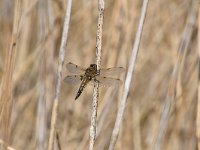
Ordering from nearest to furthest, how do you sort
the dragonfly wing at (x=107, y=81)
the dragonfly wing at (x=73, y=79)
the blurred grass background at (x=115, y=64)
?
the dragonfly wing at (x=107, y=81)
the dragonfly wing at (x=73, y=79)
the blurred grass background at (x=115, y=64)

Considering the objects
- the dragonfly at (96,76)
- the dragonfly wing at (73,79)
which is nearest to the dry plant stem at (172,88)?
the dragonfly at (96,76)

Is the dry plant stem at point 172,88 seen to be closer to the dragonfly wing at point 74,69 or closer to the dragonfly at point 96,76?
the dragonfly at point 96,76

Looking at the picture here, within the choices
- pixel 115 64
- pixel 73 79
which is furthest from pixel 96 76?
pixel 115 64

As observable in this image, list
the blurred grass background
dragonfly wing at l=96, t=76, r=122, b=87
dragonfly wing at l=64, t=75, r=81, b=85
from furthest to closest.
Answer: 1. the blurred grass background
2. dragonfly wing at l=64, t=75, r=81, b=85
3. dragonfly wing at l=96, t=76, r=122, b=87

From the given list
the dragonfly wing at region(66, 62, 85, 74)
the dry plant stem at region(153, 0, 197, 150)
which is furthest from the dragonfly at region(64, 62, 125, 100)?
the dry plant stem at region(153, 0, 197, 150)

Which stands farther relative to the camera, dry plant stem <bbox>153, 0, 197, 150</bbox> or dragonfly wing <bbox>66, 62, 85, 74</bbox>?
dragonfly wing <bbox>66, 62, 85, 74</bbox>

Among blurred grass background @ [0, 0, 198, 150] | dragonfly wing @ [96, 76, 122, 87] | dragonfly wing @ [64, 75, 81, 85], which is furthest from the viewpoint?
blurred grass background @ [0, 0, 198, 150]

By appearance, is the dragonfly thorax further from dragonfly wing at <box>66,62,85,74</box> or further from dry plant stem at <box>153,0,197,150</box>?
dry plant stem at <box>153,0,197,150</box>

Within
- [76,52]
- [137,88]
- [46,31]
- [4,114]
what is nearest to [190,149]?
[137,88]
